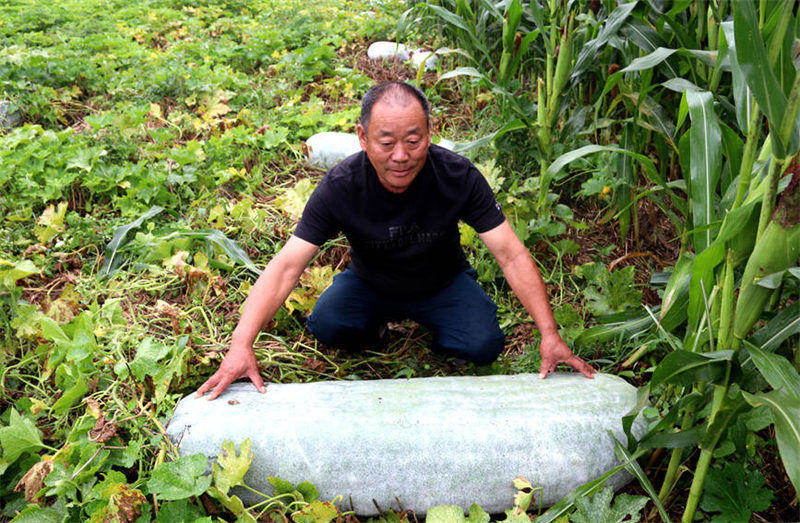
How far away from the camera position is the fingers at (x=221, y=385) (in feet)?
6.32

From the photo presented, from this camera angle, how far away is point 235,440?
1.80 m

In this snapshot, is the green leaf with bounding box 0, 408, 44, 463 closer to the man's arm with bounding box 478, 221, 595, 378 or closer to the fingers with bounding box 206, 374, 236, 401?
the fingers with bounding box 206, 374, 236, 401

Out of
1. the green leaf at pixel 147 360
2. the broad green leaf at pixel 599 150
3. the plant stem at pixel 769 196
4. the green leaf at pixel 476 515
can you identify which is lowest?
the green leaf at pixel 476 515

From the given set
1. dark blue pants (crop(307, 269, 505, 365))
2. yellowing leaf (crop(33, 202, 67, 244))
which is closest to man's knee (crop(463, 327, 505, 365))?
dark blue pants (crop(307, 269, 505, 365))

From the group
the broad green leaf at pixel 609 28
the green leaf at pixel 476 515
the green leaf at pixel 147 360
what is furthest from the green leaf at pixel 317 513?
the broad green leaf at pixel 609 28

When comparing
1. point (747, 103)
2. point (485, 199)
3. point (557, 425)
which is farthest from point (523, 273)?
point (747, 103)

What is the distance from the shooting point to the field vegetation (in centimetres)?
149

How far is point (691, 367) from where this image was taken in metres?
1.47

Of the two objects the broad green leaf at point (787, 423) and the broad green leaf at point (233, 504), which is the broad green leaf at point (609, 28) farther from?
the broad green leaf at point (233, 504)

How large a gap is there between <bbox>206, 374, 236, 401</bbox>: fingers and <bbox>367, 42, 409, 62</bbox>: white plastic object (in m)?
3.98

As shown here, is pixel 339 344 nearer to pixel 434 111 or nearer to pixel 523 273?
pixel 523 273

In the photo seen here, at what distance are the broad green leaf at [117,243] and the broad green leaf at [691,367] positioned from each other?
241 centimetres

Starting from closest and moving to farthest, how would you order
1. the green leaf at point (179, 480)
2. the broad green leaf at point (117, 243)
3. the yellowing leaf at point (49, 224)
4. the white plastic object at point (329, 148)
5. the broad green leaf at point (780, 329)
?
the broad green leaf at point (780, 329), the green leaf at point (179, 480), the broad green leaf at point (117, 243), the yellowing leaf at point (49, 224), the white plastic object at point (329, 148)

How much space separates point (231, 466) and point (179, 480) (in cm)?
14
